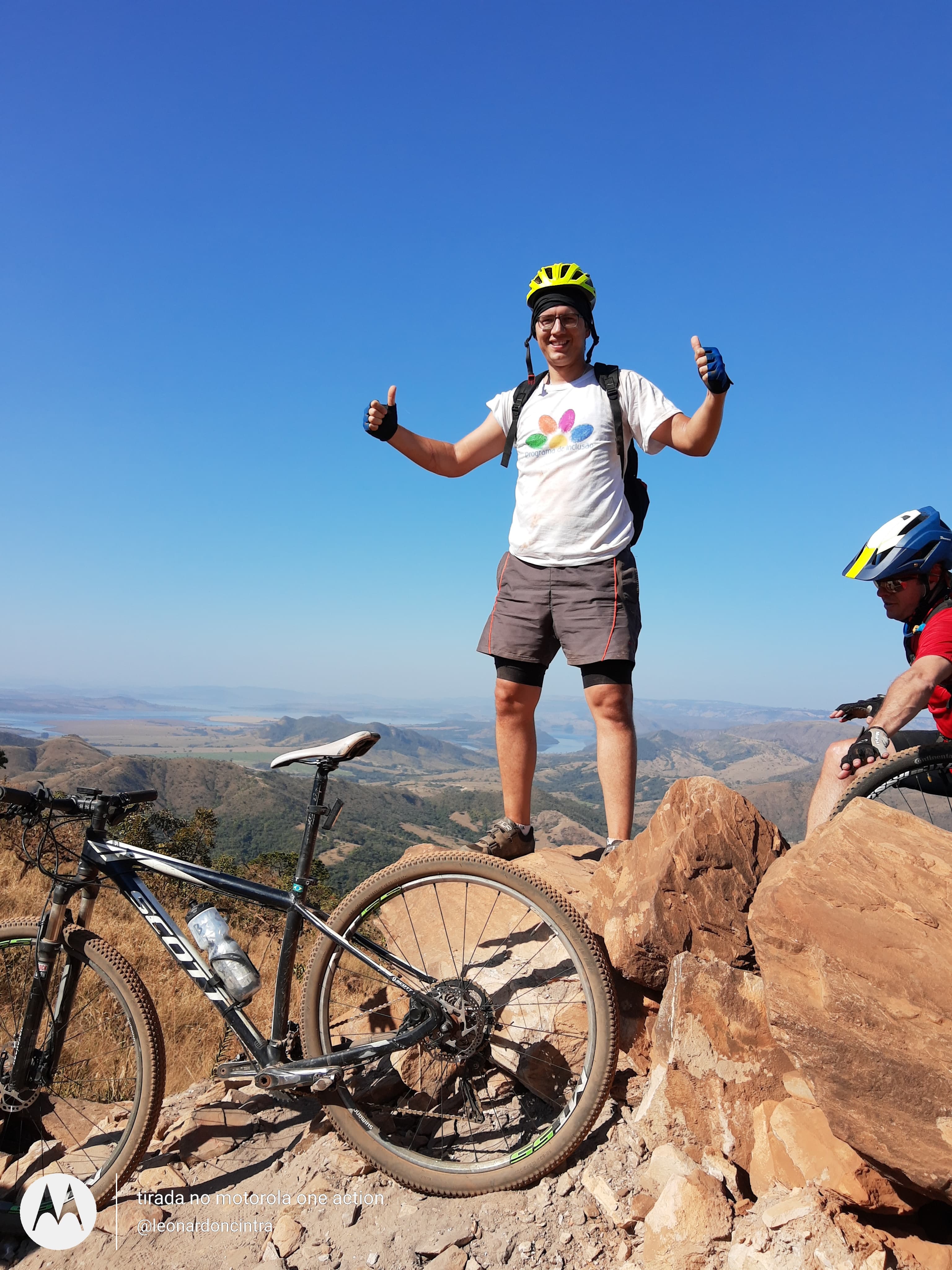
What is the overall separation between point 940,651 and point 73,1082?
16.3 feet

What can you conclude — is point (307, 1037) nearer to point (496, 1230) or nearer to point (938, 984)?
point (496, 1230)

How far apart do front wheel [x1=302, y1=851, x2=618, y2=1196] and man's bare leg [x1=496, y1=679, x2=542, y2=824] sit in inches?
27.4

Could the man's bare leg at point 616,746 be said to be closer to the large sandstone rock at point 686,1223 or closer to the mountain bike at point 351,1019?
the mountain bike at point 351,1019

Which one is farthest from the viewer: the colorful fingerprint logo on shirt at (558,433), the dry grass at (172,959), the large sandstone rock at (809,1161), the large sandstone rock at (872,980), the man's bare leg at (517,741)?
the dry grass at (172,959)

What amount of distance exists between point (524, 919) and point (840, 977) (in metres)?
1.55

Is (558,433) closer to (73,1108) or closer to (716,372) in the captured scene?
(716,372)

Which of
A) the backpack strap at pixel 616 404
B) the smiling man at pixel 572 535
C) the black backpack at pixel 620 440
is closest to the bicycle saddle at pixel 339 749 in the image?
the smiling man at pixel 572 535

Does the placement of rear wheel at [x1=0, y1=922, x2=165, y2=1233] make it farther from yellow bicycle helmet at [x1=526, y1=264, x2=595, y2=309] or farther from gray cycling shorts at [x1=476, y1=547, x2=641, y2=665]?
yellow bicycle helmet at [x1=526, y1=264, x2=595, y2=309]


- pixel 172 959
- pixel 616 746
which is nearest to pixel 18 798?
pixel 616 746

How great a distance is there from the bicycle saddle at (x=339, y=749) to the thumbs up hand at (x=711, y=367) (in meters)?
2.36

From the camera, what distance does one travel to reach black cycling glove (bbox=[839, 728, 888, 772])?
132 inches

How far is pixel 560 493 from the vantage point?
4.04m

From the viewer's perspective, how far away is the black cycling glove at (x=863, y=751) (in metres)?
3.36

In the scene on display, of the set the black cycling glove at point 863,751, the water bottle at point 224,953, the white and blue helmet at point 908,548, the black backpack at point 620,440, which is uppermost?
the black backpack at point 620,440
